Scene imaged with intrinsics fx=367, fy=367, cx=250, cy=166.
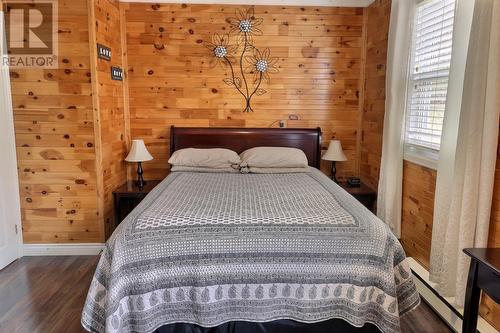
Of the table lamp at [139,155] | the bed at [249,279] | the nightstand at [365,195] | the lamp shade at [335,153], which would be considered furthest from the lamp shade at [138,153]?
the nightstand at [365,195]

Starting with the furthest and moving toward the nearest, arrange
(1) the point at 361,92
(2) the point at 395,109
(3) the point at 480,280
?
(1) the point at 361,92 < (2) the point at 395,109 < (3) the point at 480,280

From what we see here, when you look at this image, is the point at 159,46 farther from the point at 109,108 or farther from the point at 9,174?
the point at 9,174

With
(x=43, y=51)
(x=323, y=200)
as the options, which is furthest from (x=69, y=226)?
(x=323, y=200)

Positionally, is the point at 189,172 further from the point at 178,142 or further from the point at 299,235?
the point at 299,235

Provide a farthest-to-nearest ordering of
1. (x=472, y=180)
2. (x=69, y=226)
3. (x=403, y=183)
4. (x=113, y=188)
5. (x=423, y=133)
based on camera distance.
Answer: (x=113, y=188), (x=69, y=226), (x=403, y=183), (x=423, y=133), (x=472, y=180)

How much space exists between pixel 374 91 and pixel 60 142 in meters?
2.99

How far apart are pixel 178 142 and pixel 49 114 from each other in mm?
1214

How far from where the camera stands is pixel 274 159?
347 cm

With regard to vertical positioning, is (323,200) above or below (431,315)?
above

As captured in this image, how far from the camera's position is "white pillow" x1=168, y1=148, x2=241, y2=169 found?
350 centimetres

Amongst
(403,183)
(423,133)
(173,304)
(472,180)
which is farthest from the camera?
(403,183)

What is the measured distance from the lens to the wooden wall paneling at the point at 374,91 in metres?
3.45

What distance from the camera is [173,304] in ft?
6.04

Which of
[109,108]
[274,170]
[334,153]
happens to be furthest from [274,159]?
[109,108]
